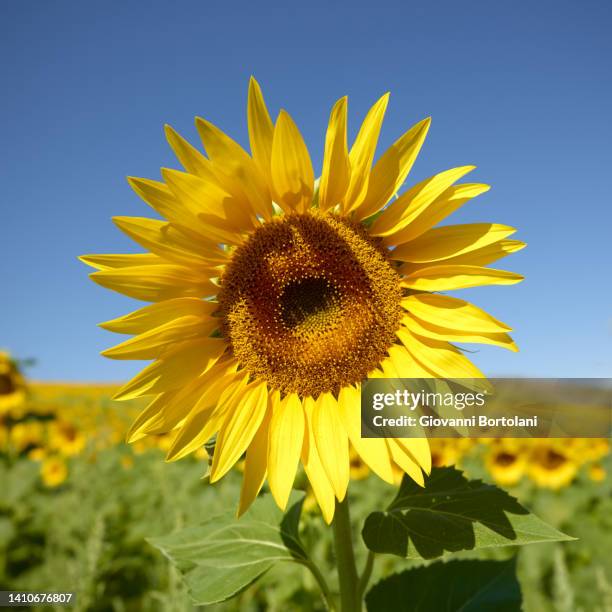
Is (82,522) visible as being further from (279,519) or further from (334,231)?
(334,231)

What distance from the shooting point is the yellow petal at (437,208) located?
6.08 feet

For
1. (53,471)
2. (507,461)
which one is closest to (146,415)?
(507,461)

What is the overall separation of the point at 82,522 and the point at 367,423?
5.21m

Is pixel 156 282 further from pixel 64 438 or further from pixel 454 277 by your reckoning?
pixel 64 438

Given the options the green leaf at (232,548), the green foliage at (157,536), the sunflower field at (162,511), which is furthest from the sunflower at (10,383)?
the green leaf at (232,548)

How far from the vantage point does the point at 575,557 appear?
6.86m

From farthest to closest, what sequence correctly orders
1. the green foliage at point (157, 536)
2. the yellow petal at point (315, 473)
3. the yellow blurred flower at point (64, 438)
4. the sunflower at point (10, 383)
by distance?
the yellow blurred flower at point (64, 438), the sunflower at point (10, 383), the green foliage at point (157, 536), the yellow petal at point (315, 473)

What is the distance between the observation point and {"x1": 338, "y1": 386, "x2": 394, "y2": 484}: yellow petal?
5.89ft

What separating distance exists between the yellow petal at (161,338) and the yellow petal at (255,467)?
1.35 ft

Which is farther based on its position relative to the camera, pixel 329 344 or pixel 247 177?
pixel 329 344

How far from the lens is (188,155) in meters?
1.81

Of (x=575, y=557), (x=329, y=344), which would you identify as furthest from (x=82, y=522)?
(x=575, y=557)

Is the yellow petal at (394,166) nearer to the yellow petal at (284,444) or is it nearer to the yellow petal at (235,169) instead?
the yellow petal at (235,169)

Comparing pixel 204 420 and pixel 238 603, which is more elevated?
pixel 204 420
